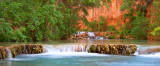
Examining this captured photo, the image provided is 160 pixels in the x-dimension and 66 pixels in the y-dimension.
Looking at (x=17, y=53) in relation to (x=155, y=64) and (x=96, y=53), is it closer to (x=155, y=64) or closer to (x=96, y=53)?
(x=96, y=53)

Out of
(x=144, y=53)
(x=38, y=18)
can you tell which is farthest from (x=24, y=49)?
A: (x=144, y=53)

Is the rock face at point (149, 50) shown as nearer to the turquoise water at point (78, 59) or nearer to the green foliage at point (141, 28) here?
the turquoise water at point (78, 59)

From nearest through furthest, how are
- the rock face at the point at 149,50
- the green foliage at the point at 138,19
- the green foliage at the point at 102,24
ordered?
the rock face at the point at 149,50
the green foliage at the point at 138,19
the green foliage at the point at 102,24

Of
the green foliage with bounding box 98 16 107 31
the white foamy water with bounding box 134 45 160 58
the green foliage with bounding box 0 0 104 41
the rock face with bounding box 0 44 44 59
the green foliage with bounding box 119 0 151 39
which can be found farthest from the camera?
the green foliage with bounding box 98 16 107 31

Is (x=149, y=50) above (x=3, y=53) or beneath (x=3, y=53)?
beneath

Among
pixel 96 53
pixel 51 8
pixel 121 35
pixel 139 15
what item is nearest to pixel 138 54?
pixel 96 53

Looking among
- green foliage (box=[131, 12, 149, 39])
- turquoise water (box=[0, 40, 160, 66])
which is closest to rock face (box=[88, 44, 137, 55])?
turquoise water (box=[0, 40, 160, 66])

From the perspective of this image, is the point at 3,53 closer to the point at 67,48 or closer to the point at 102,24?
the point at 67,48

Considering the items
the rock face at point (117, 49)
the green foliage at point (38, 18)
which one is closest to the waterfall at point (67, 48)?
the rock face at point (117, 49)

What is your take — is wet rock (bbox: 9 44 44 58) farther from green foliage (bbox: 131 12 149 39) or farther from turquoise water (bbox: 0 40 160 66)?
green foliage (bbox: 131 12 149 39)

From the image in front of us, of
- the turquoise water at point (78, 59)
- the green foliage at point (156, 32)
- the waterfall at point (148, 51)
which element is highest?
the green foliage at point (156, 32)

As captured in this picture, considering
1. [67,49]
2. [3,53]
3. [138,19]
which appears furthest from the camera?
[138,19]

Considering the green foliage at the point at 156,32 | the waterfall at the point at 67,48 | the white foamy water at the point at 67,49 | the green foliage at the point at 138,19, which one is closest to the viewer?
the white foamy water at the point at 67,49

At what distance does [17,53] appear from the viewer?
42.6 ft
